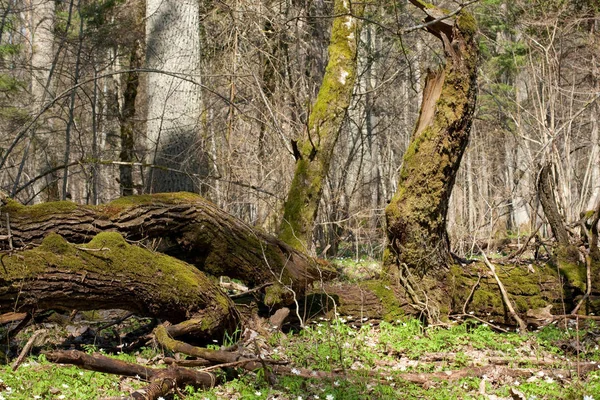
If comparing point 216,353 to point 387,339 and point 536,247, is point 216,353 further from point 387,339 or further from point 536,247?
point 536,247

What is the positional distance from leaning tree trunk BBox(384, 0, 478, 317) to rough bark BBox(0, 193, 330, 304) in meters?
1.00

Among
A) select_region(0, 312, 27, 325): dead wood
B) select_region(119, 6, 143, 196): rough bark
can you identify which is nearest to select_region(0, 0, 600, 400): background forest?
select_region(0, 312, 27, 325): dead wood

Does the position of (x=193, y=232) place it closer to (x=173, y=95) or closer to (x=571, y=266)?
(x=173, y=95)

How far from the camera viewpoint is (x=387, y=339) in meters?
6.29

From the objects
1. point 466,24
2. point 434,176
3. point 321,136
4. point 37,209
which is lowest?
point 37,209

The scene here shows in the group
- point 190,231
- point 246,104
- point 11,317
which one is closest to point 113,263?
point 11,317

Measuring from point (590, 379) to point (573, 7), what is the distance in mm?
12634

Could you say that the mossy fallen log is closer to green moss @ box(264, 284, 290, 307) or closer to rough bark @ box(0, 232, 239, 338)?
green moss @ box(264, 284, 290, 307)

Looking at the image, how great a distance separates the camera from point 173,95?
8852 mm

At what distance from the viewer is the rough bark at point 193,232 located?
570 cm

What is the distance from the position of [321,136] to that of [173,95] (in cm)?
215

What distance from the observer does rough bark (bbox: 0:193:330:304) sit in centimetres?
Answer: 570

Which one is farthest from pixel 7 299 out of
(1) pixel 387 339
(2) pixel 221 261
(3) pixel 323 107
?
(3) pixel 323 107

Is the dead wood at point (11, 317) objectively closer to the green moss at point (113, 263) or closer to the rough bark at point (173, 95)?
the green moss at point (113, 263)
